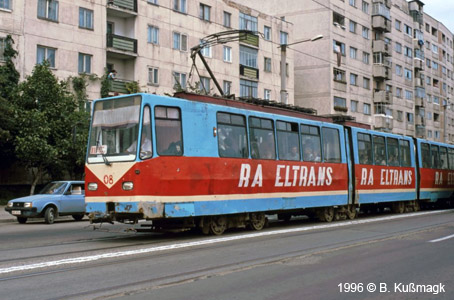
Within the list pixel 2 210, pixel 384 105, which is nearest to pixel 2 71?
pixel 2 210

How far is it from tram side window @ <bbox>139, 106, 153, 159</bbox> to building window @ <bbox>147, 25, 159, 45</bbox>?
26618 mm

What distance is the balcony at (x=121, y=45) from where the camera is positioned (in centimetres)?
3472

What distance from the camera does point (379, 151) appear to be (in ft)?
69.8

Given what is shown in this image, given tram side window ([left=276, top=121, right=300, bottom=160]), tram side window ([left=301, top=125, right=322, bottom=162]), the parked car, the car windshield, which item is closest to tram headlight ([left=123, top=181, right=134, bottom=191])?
tram side window ([left=276, top=121, right=300, bottom=160])

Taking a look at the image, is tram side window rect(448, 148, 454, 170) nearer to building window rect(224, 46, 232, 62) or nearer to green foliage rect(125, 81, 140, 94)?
green foliage rect(125, 81, 140, 94)

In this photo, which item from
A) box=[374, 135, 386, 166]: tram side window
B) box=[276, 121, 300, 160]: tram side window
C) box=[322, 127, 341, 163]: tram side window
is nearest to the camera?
box=[276, 121, 300, 160]: tram side window

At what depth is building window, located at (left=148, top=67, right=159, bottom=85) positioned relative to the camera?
122ft

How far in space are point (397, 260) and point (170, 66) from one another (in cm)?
3096

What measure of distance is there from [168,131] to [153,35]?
1060 inches

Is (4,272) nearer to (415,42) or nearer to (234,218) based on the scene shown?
(234,218)

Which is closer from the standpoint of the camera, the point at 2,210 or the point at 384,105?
the point at 2,210

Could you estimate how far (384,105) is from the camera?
2463 inches

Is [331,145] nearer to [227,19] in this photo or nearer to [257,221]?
[257,221]

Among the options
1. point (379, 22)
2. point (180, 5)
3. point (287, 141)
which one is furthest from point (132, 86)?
point (379, 22)
